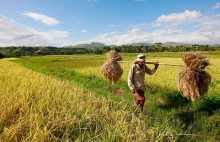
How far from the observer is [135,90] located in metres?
5.79

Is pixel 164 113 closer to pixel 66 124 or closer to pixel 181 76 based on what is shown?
pixel 181 76

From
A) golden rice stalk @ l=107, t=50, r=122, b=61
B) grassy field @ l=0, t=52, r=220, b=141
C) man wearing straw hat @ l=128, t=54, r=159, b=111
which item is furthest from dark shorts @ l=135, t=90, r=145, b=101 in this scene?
golden rice stalk @ l=107, t=50, r=122, b=61

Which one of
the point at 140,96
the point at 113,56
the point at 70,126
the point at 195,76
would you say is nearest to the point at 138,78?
the point at 140,96

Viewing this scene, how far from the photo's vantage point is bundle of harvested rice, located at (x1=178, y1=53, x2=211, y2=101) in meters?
4.88

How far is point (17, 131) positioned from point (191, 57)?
3.69m

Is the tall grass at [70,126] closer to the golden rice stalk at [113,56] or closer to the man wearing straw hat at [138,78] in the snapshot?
the man wearing straw hat at [138,78]

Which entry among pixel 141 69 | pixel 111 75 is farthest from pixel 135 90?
pixel 111 75

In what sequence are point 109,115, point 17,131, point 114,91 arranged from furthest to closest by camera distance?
point 114,91
point 109,115
point 17,131

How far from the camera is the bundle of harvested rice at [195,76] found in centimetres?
488

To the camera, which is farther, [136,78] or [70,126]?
[136,78]

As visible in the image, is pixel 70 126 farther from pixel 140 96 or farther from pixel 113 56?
pixel 113 56

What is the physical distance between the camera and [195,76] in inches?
193

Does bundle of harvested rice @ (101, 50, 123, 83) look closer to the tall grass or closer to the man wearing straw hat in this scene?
the man wearing straw hat

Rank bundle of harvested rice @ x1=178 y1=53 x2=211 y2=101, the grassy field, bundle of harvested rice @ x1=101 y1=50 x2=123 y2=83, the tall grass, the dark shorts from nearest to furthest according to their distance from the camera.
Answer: the tall grass < the grassy field < bundle of harvested rice @ x1=178 y1=53 x2=211 y2=101 < the dark shorts < bundle of harvested rice @ x1=101 y1=50 x2=123 y2=83
